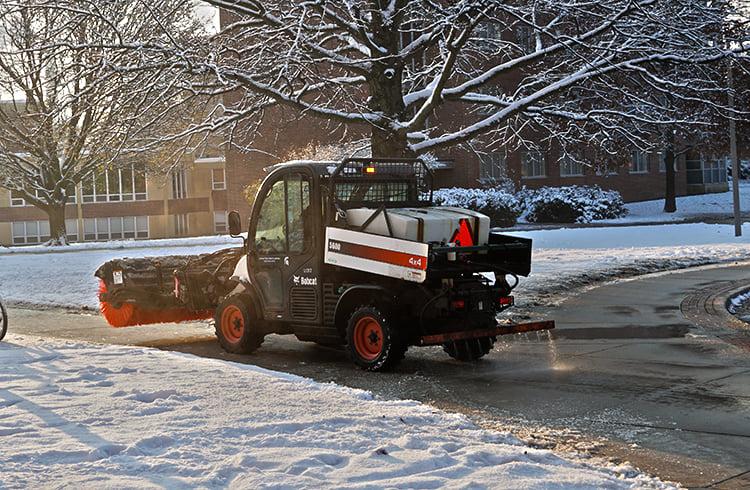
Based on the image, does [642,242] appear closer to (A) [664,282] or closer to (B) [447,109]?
(A) [664,282]

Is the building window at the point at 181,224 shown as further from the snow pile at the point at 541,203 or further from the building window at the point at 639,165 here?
the building window at the point at 639,165

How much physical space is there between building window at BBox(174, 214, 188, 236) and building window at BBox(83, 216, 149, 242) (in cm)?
218

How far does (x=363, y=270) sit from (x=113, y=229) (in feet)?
190

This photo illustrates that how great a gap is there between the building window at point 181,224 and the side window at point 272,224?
56876 millimetres

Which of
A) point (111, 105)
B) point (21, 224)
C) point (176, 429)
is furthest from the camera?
point (21, 224)

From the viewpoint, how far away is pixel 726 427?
8.08 meters

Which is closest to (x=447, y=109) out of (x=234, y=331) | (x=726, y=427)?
(x=234, y=331)

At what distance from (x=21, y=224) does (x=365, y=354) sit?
58520mm

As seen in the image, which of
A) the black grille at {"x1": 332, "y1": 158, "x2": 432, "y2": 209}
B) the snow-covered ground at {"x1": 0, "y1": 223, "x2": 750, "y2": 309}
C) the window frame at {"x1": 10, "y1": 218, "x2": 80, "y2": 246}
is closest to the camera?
the black grille at {"x1": 332, "y1": 158, "x2": 432, "y2": 209}

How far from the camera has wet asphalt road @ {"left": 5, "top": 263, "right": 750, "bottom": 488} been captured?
7.65 metres

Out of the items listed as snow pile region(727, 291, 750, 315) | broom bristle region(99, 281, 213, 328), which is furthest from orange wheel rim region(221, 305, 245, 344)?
snow pile region(727, 291, 750, 315)

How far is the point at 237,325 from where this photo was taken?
1320 centimetres

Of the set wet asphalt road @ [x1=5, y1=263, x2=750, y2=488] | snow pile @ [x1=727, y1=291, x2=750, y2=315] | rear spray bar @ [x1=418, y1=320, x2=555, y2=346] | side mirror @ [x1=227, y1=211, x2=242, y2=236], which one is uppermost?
side mirror @ [x1=227, y1=211, x2=242, y2=236]

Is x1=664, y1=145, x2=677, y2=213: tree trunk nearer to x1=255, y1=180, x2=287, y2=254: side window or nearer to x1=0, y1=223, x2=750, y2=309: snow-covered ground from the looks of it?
x1=0, y1=223, x2=750, y2=309: snow-covered ground
